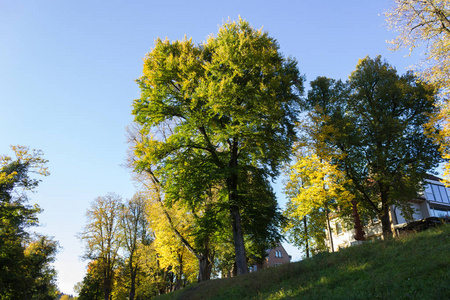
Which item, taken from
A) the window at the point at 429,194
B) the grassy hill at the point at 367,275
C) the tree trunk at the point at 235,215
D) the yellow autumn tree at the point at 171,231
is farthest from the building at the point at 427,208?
the grassy hill at the point at 367,275

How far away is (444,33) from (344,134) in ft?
31.7

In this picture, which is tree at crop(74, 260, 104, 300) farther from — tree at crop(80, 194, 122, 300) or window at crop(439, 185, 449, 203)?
window at crop(439, 185, 449, 203)

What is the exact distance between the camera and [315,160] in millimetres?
25250

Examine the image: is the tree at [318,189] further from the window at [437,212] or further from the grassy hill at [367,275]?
the window at [437,212]

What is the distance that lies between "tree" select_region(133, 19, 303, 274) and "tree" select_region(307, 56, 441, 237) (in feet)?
24.7

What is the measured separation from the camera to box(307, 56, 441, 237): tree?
25.2 metres

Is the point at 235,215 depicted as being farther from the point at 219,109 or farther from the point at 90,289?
the point at 90,289

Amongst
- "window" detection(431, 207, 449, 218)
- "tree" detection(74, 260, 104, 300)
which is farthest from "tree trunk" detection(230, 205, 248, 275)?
"tree" detection(74, 260, 104, 300)

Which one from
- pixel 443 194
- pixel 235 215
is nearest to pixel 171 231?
pixel 235 215

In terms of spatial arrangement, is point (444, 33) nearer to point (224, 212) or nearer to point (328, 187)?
point (328, 187)

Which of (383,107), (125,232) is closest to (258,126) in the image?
(383,107)

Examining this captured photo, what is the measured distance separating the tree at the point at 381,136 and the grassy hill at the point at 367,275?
13.0 meters

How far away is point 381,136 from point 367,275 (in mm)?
18784

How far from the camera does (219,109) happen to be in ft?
56.7
